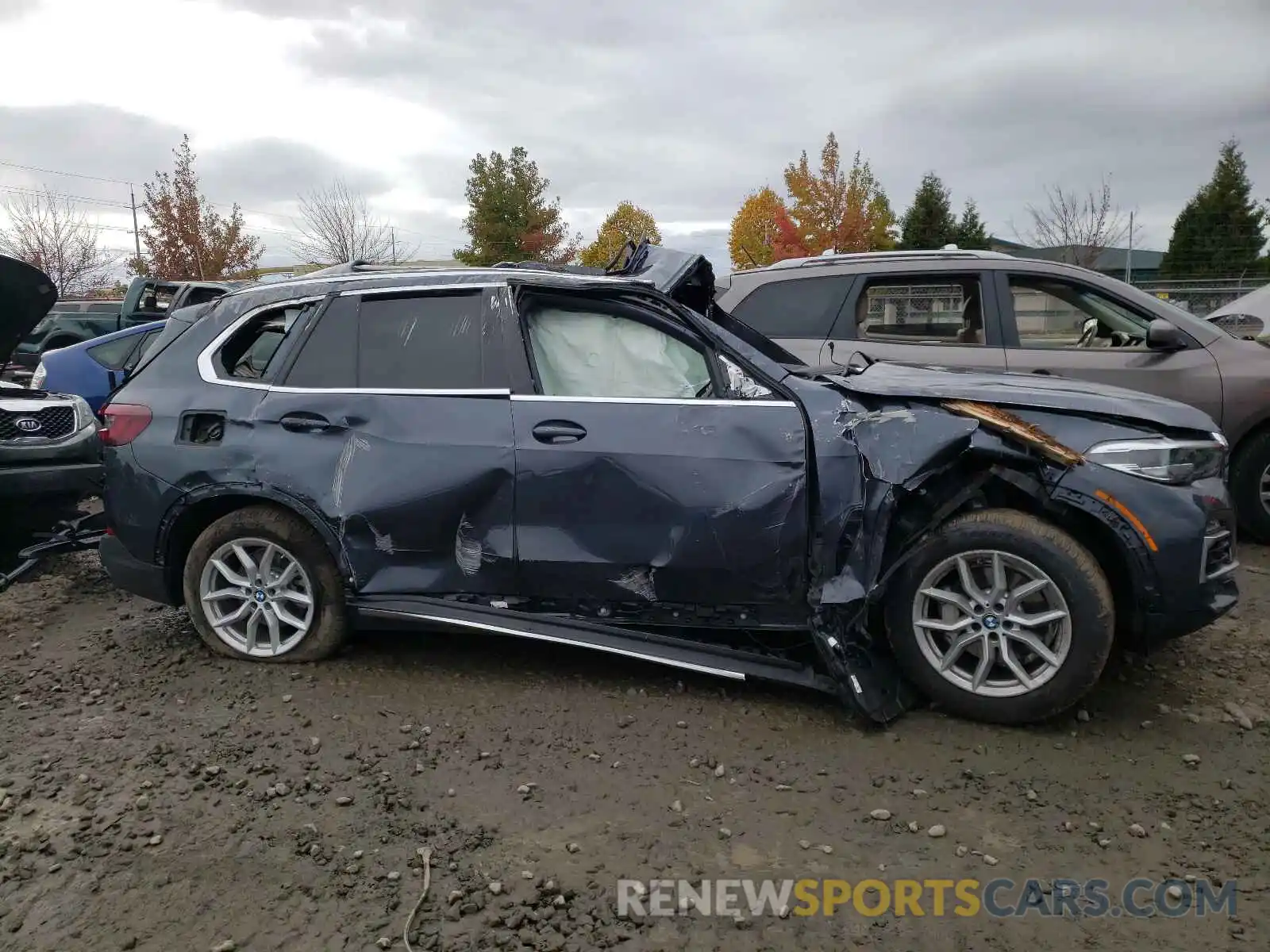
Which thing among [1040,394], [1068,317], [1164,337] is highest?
[1068,317]

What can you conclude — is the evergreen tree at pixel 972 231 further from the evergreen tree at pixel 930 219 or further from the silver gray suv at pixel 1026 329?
the silver gray suv at pixel 1026 329

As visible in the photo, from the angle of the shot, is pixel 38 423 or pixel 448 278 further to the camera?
pixel 38 423

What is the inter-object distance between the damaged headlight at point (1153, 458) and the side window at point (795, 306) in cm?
294

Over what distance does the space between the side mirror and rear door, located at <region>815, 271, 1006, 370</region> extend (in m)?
0.84

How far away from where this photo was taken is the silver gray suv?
18.8 ft

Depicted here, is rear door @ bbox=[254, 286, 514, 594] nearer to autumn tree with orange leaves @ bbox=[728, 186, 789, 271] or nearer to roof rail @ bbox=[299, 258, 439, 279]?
roof rail @ bbox=[299, 258, 439, 279]

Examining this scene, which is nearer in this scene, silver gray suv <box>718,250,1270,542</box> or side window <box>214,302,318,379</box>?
side window <box>214,302,318,379</box>

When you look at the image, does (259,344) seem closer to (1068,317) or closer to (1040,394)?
(1040,394)

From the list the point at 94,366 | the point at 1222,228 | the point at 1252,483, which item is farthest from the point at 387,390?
the point at 1222,228

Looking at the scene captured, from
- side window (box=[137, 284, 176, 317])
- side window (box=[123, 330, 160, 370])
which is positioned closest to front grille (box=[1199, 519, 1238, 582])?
side window (box=[123, 330, 160, 370])

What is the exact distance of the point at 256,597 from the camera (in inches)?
166

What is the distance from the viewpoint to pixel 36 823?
305cm

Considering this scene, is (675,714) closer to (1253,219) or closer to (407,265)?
(407,265)

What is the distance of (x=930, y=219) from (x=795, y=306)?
40.0 meters
